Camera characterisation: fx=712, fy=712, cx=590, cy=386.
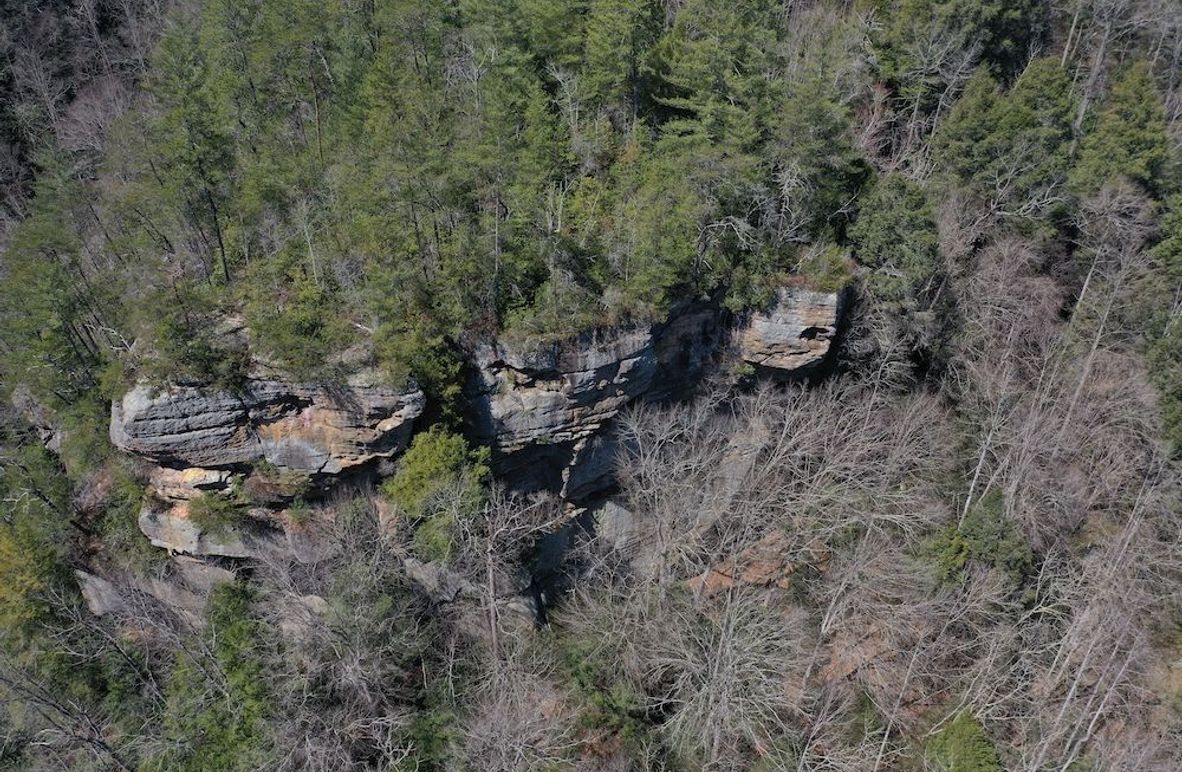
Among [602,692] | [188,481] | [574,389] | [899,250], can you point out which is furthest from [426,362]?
[899,250]

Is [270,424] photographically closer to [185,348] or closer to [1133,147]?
[185,348]

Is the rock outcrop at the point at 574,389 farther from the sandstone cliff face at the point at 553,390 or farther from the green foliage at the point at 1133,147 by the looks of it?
the green foliage at the point at 1133,147

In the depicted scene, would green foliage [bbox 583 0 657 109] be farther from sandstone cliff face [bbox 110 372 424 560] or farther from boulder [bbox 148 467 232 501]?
boulder [bbox 148 467 232 501]

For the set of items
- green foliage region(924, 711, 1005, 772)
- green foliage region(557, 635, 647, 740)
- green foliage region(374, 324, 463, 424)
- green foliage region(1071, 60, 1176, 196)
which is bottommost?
green foliage region(557, 635, 647, 740)

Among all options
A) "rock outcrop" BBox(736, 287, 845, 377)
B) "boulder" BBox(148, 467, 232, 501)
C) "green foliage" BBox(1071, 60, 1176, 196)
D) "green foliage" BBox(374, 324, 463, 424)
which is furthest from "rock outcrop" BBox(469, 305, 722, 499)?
"green foliage" BBox(1071, 60, 1176, 196)

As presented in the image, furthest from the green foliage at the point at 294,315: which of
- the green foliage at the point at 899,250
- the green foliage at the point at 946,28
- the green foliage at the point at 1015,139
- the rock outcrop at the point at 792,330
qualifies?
the green foliage at the point at 946,28

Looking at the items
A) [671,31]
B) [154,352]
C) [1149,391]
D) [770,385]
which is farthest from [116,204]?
[1149,391]
